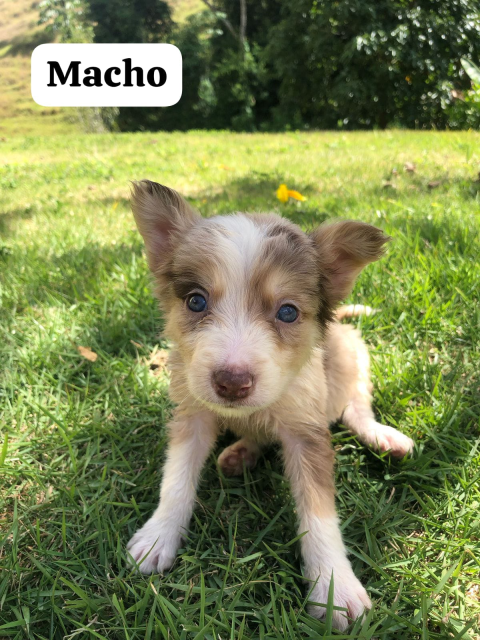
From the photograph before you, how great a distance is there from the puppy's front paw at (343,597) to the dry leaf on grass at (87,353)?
80.8 inches

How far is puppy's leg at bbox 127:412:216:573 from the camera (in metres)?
1.94

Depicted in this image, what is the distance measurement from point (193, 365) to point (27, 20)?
83.0ft

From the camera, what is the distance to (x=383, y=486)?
2240 millimetres

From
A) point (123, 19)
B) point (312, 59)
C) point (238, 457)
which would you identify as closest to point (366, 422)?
point (238, 457)

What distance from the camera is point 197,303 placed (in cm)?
203

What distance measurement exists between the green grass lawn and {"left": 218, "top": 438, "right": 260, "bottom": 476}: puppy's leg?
0.22ft

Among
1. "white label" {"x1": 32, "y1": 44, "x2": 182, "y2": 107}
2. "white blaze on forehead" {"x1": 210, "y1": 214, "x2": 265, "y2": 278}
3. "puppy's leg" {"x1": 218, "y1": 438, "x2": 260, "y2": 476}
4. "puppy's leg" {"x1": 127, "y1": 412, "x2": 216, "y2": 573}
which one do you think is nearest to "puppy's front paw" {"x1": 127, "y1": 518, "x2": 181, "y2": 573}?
"puppy's leg" {"x1": 127, "y1": 412, "x2": 216, "y2": 573}

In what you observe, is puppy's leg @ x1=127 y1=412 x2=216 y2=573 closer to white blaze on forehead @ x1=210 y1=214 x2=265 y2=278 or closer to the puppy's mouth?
the puppy's mouth

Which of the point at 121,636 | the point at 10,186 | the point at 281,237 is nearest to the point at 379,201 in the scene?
the point at 281,237

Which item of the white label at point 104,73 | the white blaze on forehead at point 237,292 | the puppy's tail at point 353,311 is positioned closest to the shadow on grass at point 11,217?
the white label at point 104,73

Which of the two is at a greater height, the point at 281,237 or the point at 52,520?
the point at 281,237

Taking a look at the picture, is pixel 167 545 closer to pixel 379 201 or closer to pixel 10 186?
pixel 379 201

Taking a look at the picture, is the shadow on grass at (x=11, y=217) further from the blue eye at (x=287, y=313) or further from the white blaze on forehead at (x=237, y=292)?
the blue eye at (x=287, y=313)

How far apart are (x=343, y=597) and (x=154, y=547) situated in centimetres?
80
